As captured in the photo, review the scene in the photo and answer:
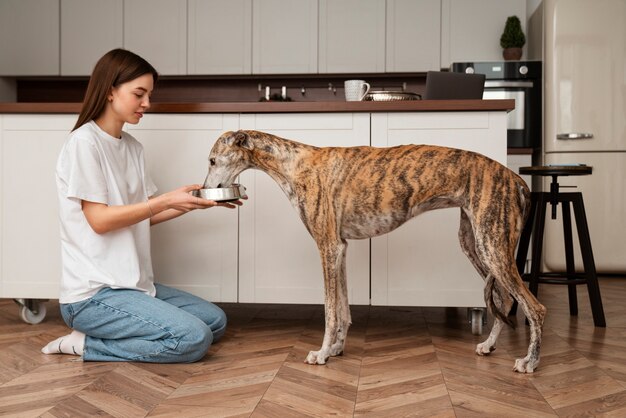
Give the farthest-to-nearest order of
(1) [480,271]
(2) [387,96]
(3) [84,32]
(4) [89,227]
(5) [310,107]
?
(3) [84,32], (2) [387,96], (5) [310,107], (1) [480,271], (4) [89,227]

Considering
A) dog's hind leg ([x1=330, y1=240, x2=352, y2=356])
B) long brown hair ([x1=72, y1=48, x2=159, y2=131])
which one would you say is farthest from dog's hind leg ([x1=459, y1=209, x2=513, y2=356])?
long brown hair ([x1=72, y1=48, x2=159, y2=131])

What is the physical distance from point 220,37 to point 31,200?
3.28 meters

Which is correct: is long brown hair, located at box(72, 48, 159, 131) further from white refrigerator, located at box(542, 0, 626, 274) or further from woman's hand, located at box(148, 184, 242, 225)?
white refrigerator, located at box(542, 0, 626, 274)

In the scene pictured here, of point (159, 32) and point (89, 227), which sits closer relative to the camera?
point (89, 227)

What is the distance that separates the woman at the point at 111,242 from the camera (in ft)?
7.66

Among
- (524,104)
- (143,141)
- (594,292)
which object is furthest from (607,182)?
(143,141)

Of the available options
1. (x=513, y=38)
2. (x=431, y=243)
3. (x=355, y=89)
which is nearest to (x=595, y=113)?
(x=513, y=38)

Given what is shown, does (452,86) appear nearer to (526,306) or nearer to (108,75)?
(526,306)

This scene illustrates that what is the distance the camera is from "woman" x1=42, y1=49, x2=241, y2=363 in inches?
92.0

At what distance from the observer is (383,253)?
2875mm

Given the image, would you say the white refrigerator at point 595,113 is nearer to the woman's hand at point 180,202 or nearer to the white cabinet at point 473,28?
the white cabinet at point 473,28

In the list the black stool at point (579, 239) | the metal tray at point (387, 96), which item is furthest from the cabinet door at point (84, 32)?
the black stool at point (579, 239)

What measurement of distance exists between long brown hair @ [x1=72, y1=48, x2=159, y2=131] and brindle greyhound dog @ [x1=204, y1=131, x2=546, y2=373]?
→ 43 cm

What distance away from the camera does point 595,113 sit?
16.7 feet
